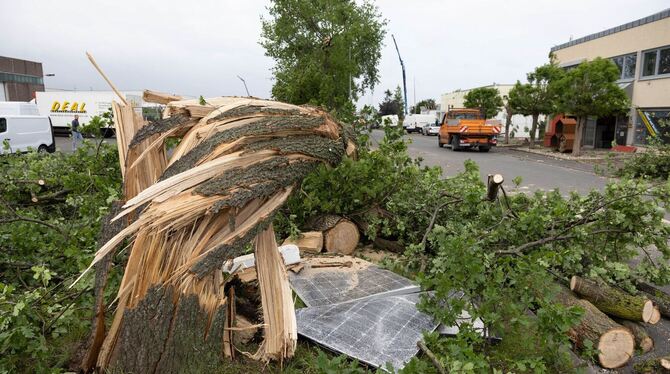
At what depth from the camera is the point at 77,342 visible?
10.3 feet

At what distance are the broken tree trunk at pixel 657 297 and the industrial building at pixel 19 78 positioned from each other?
59.4m

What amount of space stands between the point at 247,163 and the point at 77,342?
1.86 m

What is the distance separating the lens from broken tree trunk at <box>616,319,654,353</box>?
11.8 ft

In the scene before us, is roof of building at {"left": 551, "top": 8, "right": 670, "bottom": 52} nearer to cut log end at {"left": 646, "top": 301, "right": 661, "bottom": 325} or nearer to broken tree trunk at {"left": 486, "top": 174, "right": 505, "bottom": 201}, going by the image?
broken tree trunk at {"left": 486, "top": 174, "right": 505, "bottom": 201}

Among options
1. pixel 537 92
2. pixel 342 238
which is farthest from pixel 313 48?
pixel 342 238

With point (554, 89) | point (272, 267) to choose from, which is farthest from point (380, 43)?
point (272, 267)

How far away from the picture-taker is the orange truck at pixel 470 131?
22.4 m

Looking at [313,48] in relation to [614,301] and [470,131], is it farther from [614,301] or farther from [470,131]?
[614,301]

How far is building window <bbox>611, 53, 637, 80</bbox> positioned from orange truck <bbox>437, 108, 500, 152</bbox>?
669 cm

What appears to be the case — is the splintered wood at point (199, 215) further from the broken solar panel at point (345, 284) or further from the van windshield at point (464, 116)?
the van windshield at point (464, 116)

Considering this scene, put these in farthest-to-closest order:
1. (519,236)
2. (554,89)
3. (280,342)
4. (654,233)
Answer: (554,89), (519,236), (654,233), (280,342)

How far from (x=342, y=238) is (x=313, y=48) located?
18.7 metres

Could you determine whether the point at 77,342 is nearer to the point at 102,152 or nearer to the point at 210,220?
the point at 210,220

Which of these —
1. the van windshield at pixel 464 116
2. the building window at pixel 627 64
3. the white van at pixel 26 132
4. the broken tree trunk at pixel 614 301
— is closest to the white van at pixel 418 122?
the van windshield at pixel 464 116
